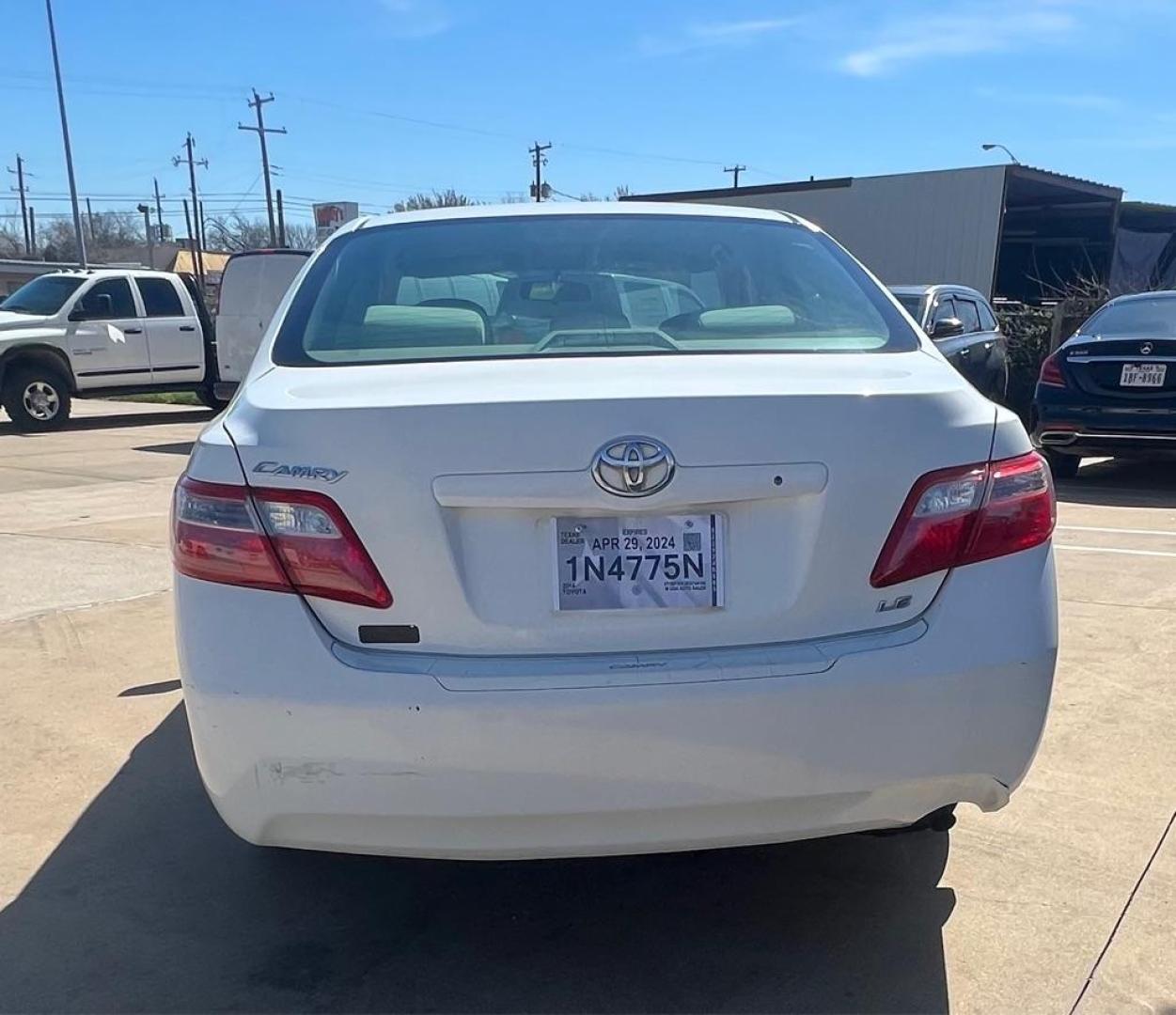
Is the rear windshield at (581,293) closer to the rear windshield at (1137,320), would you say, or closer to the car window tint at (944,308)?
the rear windshield at (1137,320)

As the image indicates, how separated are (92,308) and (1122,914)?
1468 centimetres

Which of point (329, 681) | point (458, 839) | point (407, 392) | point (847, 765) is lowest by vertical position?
point (458, 839)

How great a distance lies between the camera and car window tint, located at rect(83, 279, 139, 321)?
47.8 feet

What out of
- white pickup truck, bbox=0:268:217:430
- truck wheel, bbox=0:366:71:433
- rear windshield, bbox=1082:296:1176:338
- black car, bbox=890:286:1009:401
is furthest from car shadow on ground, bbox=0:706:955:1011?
white pickup truck, bbox=0:268:217:430

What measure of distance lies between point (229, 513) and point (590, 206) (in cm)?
172

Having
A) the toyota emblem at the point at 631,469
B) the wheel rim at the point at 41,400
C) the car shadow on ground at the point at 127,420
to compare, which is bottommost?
the car shadow on ground at the point at 127,420

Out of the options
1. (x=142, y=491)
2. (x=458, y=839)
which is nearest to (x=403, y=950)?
(x=458, y=839)

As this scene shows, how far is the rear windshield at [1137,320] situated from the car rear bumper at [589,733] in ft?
24.6

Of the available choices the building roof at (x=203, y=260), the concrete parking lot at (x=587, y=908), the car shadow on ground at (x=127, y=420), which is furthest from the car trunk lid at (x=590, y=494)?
the building roof at (x=203, y=260)

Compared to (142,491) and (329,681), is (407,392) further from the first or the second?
(142,491)

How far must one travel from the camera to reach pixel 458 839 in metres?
2.08

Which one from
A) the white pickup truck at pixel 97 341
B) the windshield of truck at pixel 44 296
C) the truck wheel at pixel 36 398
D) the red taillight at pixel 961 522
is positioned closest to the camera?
the red taillight at pixel 961 522

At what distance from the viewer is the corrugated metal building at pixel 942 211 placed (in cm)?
2134

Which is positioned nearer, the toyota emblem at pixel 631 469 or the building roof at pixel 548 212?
the toyota emblem at pixel 631 469
